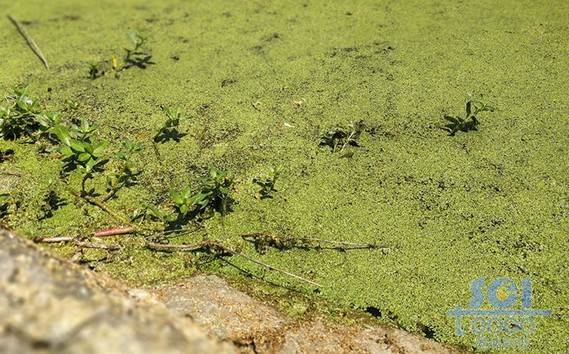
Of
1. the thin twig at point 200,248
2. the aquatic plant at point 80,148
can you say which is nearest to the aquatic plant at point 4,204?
the aquatic plant at point 80,148

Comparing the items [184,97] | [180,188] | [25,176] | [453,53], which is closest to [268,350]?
[180,188]

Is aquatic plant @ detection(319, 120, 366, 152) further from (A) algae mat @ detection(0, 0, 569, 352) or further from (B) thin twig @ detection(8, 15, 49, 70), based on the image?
(B) thin twig @ detection(8, 15, 49, 70)

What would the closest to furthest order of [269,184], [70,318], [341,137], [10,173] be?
[70,318] < [269,184] < [10,173] < [341,137]

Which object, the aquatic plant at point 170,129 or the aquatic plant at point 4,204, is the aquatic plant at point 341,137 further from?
the aquatic plant at point 4,204

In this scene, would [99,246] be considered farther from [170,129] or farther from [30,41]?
[30,41]

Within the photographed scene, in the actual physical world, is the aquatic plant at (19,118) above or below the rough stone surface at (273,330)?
above

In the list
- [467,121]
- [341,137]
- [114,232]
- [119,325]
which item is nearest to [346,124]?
[341,137]
